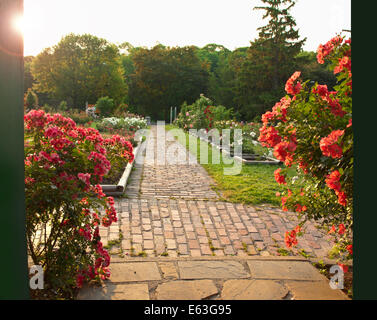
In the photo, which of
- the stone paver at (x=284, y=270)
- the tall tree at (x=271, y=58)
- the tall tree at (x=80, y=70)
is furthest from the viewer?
the tall tree at (x=80, y=70)

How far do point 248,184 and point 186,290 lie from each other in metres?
4.82

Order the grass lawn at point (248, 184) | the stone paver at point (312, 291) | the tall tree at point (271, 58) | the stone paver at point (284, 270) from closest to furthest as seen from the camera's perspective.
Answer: the stone paver at point (312, 291) < the stone paver at point (284, 270) < the grass lawn at point (248, 184) < the tall tree at point (271, 58)

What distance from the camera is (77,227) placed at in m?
3.38

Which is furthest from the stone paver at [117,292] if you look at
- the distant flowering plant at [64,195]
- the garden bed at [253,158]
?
the garden bed at [253,158]

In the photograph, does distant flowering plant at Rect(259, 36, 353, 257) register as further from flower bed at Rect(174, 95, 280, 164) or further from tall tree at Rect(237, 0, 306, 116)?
tall tree at Rect(237, 0, 306, 116)

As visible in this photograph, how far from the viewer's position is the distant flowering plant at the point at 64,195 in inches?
117

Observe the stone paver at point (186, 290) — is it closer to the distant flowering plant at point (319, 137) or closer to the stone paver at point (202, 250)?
the stone paver at point (202, 250)

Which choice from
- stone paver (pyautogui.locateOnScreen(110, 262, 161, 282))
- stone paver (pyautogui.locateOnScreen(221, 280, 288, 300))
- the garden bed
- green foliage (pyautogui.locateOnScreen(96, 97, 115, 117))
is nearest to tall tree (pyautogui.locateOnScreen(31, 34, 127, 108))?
green foliage (pyautogui.locateOnScreen(96, 97, 115, 117))

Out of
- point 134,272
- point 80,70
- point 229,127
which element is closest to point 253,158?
point 229,127

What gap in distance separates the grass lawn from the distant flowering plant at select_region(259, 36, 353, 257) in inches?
107

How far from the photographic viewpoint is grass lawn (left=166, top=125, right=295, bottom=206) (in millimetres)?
6578

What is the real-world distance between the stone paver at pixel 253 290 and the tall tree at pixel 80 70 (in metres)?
39.1
